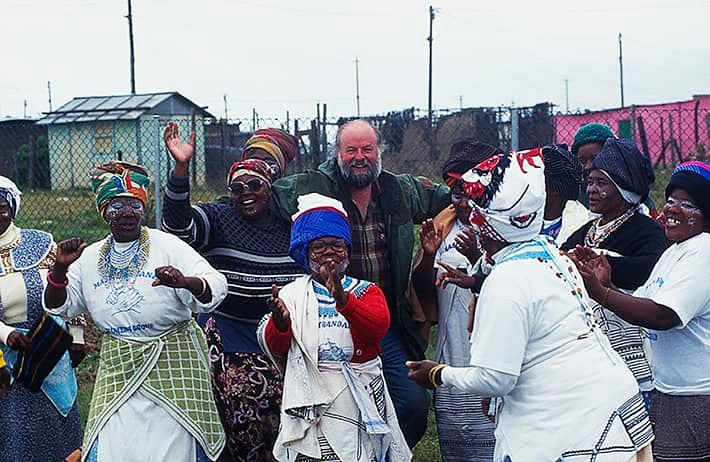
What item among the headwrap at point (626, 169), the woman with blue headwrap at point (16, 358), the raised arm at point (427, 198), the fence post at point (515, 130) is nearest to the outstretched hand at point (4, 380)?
the woman with blue headwrap at point (16, 358)

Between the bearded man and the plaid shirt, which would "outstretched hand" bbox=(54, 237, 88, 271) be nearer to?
the bearded man

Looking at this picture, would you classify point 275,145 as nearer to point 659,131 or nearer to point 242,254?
point 242,254

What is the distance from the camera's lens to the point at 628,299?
405cm

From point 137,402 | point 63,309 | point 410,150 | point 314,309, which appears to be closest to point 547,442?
point 314,309

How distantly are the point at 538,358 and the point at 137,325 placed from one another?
1938 millimetres

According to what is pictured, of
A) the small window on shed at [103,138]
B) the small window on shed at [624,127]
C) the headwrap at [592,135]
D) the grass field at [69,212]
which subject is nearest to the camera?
the headwrap at [592,135]

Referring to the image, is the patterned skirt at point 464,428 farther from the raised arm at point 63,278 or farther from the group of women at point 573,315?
the raised arm at point 63,278

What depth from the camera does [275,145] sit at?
574cm

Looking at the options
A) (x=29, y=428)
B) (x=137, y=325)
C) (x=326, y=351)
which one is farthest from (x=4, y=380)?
(x=326, y=351)

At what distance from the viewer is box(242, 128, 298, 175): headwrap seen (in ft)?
18.5

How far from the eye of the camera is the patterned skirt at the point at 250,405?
4992 mm

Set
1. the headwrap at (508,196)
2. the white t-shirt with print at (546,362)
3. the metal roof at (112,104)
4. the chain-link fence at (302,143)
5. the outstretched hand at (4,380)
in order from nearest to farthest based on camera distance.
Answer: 1. the white t-shirt with print at (546,362)
2. the headwrap at (508,196)
3. the outstretched hand at (4,380)
4. the chain-link fence at (302,143)
5. the metal roof at (112,104)

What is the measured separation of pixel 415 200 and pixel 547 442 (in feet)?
7.48

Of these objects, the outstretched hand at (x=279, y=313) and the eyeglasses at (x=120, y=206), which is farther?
the eyeglasses at (x=120, y=206)
